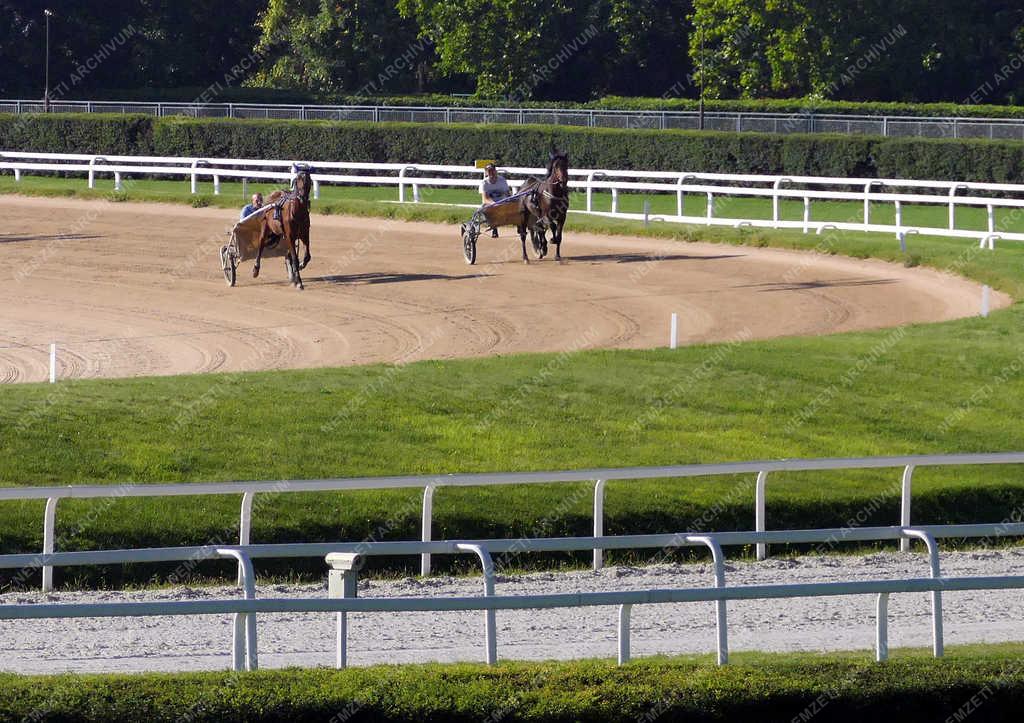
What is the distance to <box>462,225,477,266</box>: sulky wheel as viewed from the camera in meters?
24.5

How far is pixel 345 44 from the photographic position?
61.5 meters

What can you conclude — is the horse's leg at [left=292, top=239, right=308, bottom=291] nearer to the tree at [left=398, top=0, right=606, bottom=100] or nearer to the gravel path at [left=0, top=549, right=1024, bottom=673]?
the gravel path at [left=0, top=549, right=1024, bottom=673]

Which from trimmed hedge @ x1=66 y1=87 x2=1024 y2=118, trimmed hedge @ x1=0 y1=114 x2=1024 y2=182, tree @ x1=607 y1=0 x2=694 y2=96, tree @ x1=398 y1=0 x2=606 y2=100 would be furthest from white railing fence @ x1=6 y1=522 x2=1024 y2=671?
tree @ x1=607 y1=0 x2=694 y2=96

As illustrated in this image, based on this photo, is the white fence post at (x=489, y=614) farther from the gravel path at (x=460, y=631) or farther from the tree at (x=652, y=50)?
the tree at (x=652, y=50)

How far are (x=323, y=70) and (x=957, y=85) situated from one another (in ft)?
74.2

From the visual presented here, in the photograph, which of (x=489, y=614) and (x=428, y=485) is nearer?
(x=489, y=614)

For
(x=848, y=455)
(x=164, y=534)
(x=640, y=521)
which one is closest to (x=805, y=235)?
(x=848, y=455)

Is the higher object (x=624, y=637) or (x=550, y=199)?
(x=550, y=199)

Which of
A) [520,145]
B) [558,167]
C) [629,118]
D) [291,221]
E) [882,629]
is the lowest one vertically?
[882,629]

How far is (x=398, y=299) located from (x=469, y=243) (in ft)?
9.92

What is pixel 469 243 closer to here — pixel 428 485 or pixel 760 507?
pixel 760 507

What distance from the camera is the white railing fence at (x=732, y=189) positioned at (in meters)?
28.0

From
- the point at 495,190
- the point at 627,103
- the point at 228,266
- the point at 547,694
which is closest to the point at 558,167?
the point at 495,190

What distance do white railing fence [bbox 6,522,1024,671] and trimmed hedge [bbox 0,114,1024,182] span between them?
Answer: 95.8ft
